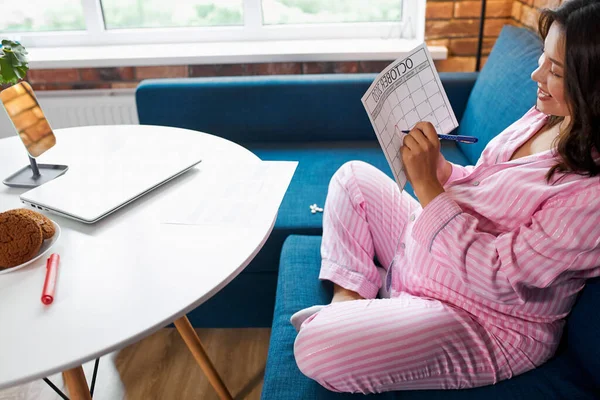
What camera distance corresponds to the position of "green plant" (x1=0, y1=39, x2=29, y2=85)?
103 centimetres

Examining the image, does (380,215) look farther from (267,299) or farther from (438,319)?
(267,299)

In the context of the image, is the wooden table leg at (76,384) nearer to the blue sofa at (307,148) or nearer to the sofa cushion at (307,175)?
the blue sofa at (307,148)

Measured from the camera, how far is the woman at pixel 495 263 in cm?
81

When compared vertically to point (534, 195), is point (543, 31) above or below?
above

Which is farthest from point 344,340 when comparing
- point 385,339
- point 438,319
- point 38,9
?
point 38,9

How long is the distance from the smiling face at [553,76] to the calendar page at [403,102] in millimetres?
156

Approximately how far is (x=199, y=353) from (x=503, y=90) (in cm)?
112

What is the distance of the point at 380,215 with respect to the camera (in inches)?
49.4

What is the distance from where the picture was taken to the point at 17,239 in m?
0.84

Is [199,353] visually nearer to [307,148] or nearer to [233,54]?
[307,148]

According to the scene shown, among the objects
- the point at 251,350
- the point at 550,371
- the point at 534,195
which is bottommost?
the point at 251,350

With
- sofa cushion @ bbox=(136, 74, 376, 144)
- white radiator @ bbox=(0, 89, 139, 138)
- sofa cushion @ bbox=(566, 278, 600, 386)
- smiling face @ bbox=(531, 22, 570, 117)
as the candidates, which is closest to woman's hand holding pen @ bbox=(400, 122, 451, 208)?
smiling face @ bbox=(531, 22, 570, 117)

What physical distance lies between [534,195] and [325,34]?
178 cm

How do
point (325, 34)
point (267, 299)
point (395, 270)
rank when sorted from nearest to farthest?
point (395, 270) → point (267, 299) → point (325, 34)
